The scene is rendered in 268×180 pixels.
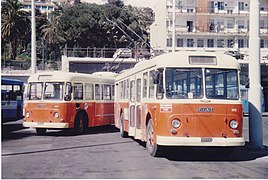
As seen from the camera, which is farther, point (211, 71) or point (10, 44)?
point (10, 44)

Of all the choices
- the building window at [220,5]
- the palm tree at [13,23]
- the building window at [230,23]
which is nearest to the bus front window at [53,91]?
the palm tree at [13,23]

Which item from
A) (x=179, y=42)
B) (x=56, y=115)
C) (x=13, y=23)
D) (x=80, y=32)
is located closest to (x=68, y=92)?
(x=56, y=115)

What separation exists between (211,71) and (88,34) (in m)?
55.1

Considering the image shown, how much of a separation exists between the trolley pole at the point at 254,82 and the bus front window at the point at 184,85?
3297mm

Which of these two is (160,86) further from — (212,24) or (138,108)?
(212,24)

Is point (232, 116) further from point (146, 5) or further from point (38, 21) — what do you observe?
point (146, 5)

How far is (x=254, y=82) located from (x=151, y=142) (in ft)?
12.9

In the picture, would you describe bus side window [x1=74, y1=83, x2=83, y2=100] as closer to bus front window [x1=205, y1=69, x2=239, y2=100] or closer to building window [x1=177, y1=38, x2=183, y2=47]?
bus front window [x1=205, y1=69, x2=239, y2=100]

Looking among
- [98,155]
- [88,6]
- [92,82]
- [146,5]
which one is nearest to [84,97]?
[92,82]

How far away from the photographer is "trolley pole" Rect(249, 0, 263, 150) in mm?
14336

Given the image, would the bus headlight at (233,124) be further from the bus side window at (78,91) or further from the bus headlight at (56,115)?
the bus side window at (78,91)

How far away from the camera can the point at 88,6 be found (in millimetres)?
69625

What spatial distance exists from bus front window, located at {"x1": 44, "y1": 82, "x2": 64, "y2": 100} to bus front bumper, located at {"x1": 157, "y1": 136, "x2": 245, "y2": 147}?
7960 mm

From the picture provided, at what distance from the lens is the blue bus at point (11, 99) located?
21906 millimetres
